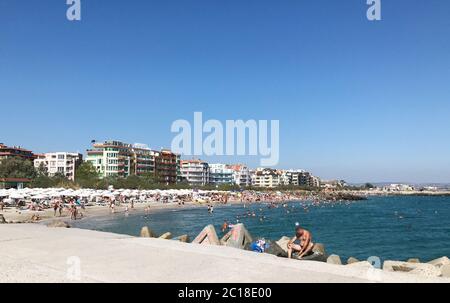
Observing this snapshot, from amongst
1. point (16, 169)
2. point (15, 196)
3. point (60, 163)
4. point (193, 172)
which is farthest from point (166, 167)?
point (15, 196)

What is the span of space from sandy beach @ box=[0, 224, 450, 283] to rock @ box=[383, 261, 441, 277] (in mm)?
1639

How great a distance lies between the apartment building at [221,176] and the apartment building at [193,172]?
30.2ft

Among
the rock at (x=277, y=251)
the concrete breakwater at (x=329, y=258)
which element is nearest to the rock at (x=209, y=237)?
the concrete breakwater at (x=329, y=258)

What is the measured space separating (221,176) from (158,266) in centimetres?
17531

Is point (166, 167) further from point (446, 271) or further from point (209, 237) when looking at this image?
point (446, 271)

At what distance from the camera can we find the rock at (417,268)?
10.2m

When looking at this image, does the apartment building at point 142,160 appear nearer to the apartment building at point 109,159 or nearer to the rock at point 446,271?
the apartment building at point 109,159

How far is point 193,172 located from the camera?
546 ft

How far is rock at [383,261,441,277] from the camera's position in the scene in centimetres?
1020
